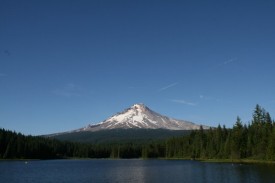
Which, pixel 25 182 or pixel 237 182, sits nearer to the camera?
pixel 237 182

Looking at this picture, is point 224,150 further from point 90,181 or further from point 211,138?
point 90,181

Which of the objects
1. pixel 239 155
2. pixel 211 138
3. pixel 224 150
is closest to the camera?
pixel 239 155

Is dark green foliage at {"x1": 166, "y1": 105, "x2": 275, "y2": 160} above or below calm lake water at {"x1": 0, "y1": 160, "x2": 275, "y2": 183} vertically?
above

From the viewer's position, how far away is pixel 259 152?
473ft

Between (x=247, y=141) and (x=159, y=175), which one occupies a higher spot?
(x=247, y=141)

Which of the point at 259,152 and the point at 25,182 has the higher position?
the point at 259,152

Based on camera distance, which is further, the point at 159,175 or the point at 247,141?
the point at 247,141

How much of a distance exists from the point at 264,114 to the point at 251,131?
16904 millimetres

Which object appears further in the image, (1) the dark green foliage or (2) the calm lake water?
(1) the dark green foliage

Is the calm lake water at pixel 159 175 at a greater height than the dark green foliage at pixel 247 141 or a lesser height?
lesser

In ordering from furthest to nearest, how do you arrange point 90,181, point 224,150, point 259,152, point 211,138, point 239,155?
point 211,138, point 224,150, point 239,155, point 259,152, point 90,181

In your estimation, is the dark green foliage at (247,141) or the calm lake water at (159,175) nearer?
the calm lake water at (159,175)

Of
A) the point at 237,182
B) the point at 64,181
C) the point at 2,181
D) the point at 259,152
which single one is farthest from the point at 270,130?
the point at 2,181

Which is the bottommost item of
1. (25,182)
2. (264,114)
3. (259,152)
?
(25,182)
